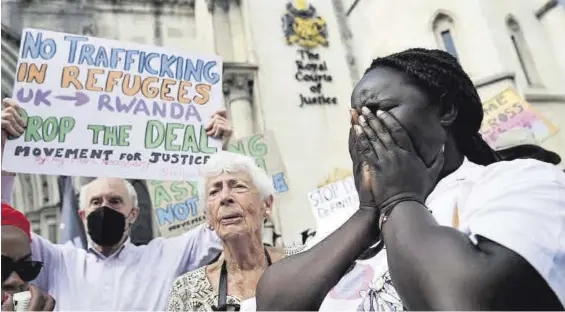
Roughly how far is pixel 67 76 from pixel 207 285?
136 centimetres

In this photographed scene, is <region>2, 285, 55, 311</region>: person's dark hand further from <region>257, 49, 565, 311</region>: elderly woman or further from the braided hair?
the braided hair

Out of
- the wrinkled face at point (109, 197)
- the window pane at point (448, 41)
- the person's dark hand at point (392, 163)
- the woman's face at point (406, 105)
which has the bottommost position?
the person's dark hand at point (392, 163)

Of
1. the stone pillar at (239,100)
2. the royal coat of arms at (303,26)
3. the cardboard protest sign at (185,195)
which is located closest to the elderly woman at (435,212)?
the cardboard protest sign at (185,195)

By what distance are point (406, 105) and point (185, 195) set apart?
3.05m

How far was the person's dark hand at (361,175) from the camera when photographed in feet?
2.55

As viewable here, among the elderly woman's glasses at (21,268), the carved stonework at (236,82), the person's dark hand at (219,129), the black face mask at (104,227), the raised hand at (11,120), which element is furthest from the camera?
the carved stonework at (236,82)

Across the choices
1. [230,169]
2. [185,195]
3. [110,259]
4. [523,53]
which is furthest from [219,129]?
[523,53]

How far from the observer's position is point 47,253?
7.59ft

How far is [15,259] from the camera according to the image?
188 cm

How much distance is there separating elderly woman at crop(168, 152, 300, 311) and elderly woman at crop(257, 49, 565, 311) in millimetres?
1019

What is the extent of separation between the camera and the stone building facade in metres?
8.10

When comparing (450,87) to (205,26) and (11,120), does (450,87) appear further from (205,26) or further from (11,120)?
(205,26)

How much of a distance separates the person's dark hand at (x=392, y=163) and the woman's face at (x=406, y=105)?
0.02 metres

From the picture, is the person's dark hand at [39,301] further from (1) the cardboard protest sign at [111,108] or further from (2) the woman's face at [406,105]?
(2) the woman's face at [406,105]
